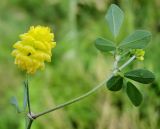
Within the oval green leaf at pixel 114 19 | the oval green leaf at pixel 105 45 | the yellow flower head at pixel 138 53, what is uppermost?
the oval green leaf at pixel 114 19

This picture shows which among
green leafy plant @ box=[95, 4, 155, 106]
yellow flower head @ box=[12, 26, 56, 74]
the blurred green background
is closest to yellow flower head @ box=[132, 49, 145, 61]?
green leafy plant @ box=[95, 4, 155, 106]

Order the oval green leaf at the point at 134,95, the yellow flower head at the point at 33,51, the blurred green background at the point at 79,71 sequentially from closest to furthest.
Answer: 1. the yellow flower head at the point at 33,51
2. the oval green leaf at the point at 134,95
3. the blurred green background at the point at 79,71

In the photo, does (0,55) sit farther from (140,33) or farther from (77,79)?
(140,33)

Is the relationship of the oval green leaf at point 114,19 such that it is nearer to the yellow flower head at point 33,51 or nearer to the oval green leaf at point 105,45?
the oval green leaf at point 105,45

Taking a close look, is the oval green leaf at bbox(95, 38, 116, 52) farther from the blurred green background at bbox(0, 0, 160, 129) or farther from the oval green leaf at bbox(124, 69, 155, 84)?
the blurred green background at bbox(0, 0, 160, 129)

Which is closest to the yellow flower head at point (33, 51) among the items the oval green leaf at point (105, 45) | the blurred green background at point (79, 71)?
the oval green leaf at point (105, 45)

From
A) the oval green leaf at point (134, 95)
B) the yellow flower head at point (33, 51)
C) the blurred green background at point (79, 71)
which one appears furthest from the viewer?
the blurred green background at point (79, 71)

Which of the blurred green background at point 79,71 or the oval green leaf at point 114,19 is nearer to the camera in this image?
the oval green leaf at point 114,19

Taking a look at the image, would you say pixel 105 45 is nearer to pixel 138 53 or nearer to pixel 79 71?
pixel 138 53
